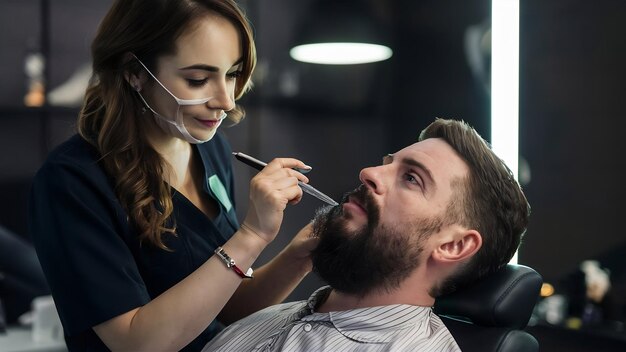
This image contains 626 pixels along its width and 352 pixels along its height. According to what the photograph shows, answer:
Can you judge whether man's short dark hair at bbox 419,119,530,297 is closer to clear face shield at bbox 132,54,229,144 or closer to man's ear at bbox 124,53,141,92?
clear face shield at bbox 132,54,229,144

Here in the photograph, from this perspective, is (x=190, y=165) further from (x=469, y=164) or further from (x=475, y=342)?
(x=475, y=342)

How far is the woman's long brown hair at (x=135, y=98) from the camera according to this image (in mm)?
1568

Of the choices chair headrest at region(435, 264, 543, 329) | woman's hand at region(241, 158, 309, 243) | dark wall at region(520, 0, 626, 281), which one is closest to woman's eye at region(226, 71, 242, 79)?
woman's hand at region(241, 158, 309, 243)

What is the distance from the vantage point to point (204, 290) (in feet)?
4.69

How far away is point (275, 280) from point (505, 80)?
2037 mm

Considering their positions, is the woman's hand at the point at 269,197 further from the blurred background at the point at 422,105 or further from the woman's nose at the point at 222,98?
the blurred background at the point at 422,105

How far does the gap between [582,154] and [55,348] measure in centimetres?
244

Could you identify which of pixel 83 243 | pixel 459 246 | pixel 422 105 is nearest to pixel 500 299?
pixel 459 246

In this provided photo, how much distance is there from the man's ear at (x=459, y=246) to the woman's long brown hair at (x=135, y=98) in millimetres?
623

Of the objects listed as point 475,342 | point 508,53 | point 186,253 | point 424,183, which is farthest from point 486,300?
point 508,53

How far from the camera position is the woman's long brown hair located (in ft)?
5.15

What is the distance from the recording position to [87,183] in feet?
4.95

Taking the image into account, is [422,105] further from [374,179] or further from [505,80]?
[374,179]

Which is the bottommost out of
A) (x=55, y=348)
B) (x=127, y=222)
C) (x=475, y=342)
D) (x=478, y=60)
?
(x=55, y=348)
